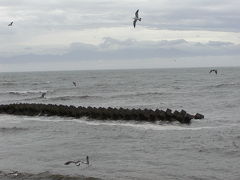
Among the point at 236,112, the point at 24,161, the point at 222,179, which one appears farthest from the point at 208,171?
the point at 236,112

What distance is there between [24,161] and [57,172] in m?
2.27

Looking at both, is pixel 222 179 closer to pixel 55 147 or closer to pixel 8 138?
pixel 55 147

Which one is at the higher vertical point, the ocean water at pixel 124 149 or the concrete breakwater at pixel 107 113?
the concrete breakwater at pixel 107 113

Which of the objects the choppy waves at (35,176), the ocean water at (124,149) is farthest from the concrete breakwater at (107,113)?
the choppy waves at (35,176)

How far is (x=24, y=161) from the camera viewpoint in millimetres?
15391

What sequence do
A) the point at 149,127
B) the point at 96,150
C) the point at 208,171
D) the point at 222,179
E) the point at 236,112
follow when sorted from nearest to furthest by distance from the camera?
the point at 222,179 → the point at 208,171 → the point at 96,150 → the point at 149,127 → the point at 236,112

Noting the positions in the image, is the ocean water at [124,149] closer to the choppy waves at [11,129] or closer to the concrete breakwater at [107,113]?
the choppy waves at [11,129]

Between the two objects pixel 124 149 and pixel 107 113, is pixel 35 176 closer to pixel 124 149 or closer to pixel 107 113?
pixel 124 149

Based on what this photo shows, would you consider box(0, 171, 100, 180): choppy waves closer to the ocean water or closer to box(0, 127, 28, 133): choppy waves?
the ocean water

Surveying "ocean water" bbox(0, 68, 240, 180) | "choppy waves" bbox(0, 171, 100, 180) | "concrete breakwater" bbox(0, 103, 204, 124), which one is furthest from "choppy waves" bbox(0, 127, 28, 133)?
"choppy waves" bbox(0, 171, 100, 180)

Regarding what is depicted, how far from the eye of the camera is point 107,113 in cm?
2698

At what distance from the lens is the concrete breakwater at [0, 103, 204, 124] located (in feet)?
82.6

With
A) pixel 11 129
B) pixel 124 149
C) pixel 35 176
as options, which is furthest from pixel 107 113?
pixel 35 176

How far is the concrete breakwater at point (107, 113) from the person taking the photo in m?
25.2
